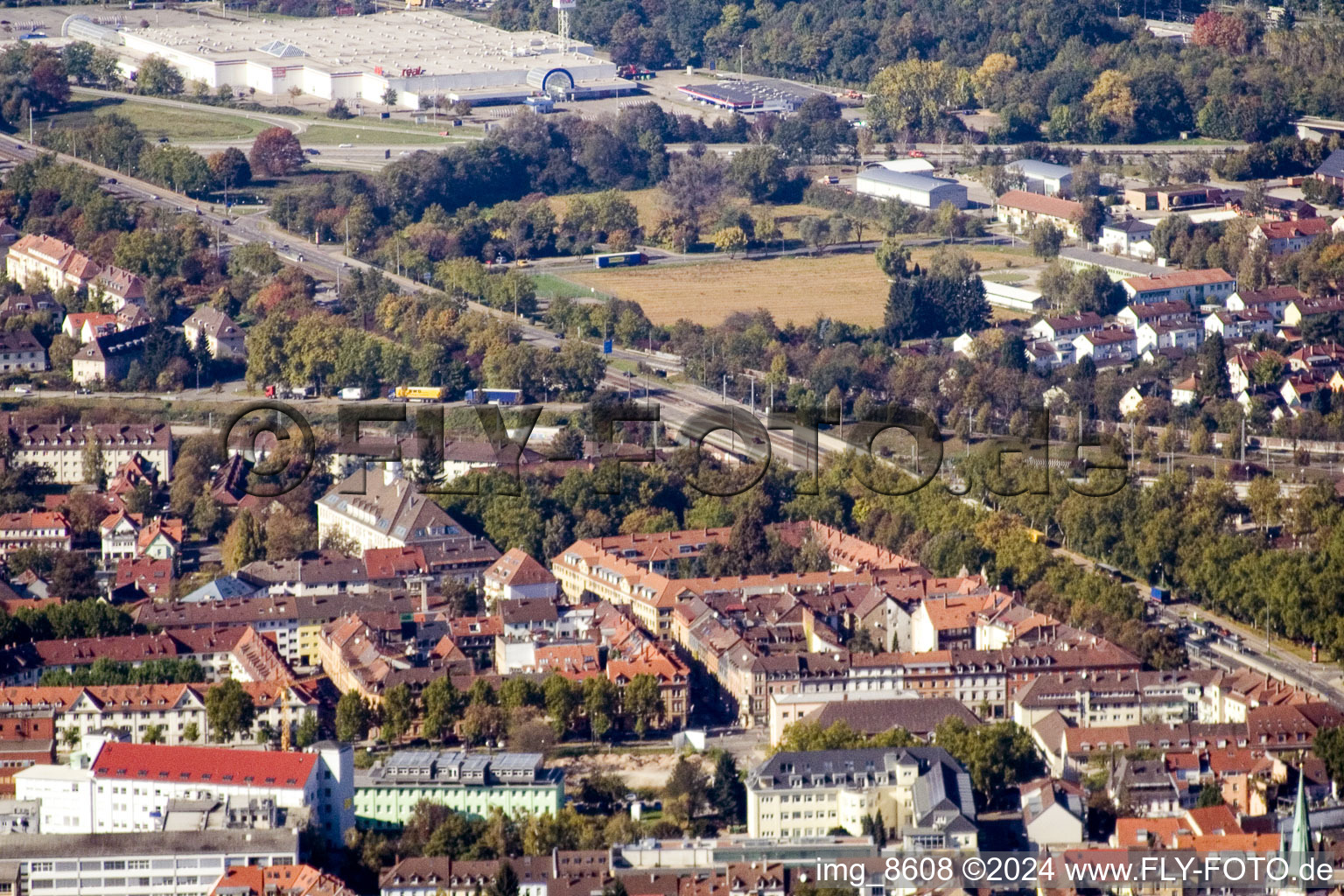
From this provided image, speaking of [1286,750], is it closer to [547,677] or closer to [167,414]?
[547,677]

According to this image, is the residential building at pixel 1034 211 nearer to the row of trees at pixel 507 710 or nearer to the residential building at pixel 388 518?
the residential building at pixel 388 518

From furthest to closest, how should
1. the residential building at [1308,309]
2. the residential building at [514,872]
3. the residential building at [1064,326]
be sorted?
the residential building at [1308,309] < the residential building at [1064,326] < the residential building at [514,872]

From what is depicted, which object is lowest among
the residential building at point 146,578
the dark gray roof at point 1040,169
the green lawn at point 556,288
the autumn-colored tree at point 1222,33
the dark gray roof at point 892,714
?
the green lawn at point 556,288

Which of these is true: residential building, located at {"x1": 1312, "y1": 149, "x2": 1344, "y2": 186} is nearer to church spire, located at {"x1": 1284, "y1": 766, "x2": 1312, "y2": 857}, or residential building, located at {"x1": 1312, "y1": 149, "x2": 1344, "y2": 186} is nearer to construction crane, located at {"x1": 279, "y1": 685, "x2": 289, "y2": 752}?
construction crane, located at {"x1": 279, "y1": 685, "x2": 289, "y2": 752}

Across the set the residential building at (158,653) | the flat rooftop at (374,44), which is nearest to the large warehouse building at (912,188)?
the flat rooftop at (374,44)

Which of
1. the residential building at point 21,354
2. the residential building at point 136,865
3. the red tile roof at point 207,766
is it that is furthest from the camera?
the residential building at point 21,354

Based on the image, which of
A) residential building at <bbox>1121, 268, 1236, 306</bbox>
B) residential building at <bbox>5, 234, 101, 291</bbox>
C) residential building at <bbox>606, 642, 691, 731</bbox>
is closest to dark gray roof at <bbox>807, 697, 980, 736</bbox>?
residential building at <bbox>606, 642, 691, 731</bbox>

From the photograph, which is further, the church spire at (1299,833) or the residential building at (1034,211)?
the residential building at (1034,211)
